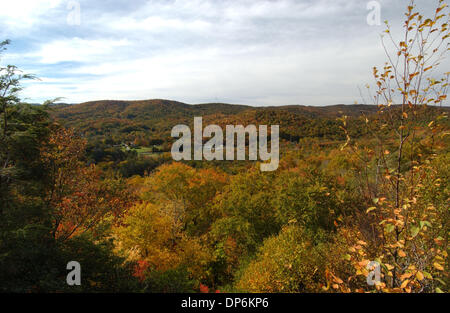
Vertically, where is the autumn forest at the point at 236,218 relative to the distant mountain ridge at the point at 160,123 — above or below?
below

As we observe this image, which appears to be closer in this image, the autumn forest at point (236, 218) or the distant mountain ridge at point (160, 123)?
the autumn forest at point (236, 218)

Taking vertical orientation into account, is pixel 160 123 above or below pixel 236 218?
above

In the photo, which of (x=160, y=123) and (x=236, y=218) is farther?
(x=160, y=123)

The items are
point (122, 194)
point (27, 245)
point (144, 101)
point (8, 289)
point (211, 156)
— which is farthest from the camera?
point (144, 101)

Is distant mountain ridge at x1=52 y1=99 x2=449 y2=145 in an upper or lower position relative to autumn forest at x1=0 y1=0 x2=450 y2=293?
upper

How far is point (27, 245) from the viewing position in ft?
21.7

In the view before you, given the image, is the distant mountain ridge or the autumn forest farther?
the distant mountain ridge

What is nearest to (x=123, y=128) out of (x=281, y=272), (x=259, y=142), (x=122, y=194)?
(x=259, y=142)

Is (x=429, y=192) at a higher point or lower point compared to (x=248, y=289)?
higher
